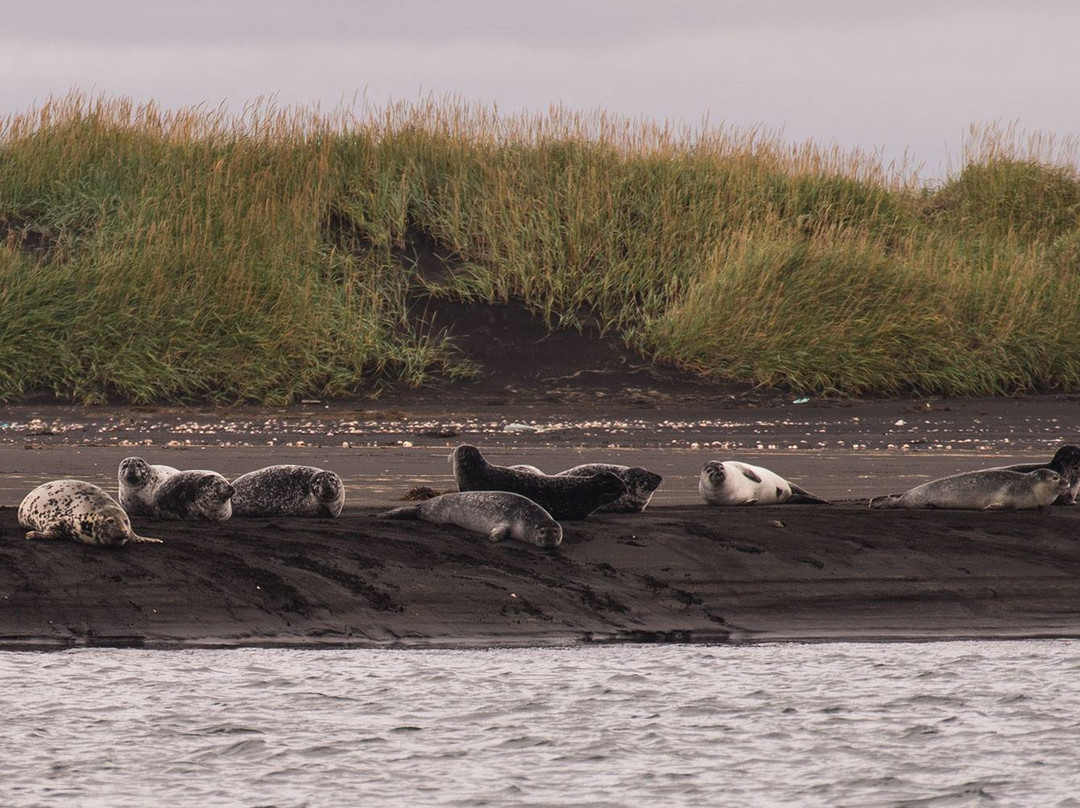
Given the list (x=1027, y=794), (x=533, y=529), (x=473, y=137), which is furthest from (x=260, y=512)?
(x=473, y=137)

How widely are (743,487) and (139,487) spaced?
11.2 ft

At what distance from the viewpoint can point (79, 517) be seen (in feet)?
25.7

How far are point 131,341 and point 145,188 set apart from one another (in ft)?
10.6

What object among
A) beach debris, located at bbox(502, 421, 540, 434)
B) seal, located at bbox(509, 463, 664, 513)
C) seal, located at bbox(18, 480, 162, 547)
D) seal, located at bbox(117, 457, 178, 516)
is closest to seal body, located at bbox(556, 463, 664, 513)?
seal, located at bbox(509, 463, 664, 513)

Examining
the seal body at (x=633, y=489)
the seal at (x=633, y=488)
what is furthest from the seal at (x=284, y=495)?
the seal body at (x=633, y=489)

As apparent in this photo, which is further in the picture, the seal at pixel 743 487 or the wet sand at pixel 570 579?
the seal at pixel 743 487

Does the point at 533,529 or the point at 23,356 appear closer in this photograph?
the point at 533,529

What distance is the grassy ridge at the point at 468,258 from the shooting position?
17.7m

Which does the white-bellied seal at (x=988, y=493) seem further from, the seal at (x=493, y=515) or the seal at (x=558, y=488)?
the seal at (x=493, y=515)

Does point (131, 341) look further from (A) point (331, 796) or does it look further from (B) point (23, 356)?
(A) point (331, 796)

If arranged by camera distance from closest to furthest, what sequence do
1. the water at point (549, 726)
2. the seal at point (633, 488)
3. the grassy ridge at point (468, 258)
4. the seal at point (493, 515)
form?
the water at point (549, 726)
the seal at point (493, 515)
the seal at point (633, 488)
the grassy ridge at point (468, 258)

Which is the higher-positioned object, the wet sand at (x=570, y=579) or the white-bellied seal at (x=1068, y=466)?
the white-bellied seal at (x=1068, y=466)

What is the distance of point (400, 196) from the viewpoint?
819 inches

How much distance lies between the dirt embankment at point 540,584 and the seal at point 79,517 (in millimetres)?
70
